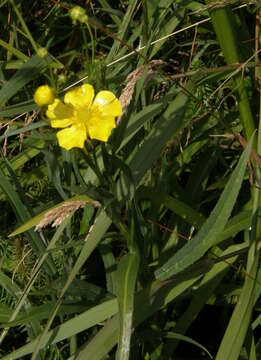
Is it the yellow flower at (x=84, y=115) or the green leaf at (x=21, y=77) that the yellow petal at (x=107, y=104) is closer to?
the yellow flower at (x=84, y=115)

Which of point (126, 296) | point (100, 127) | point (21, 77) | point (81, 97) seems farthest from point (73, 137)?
point (21, 77)

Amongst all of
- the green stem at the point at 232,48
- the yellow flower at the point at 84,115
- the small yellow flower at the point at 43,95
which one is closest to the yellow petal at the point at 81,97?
the yellow flower at the point at 84,115

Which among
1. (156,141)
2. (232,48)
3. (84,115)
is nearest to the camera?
(84,115)

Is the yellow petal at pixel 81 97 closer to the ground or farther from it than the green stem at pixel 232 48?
farther from it

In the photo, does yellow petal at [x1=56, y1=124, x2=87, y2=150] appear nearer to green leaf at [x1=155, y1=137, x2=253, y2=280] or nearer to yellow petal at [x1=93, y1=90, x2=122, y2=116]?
yellow petal at [x1=93, y1=90, x2=122, y2=116]

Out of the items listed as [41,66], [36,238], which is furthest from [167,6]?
[36,238]

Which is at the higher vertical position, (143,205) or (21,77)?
(21,77)

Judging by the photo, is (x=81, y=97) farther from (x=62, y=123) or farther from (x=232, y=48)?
(x=232, y=48)
